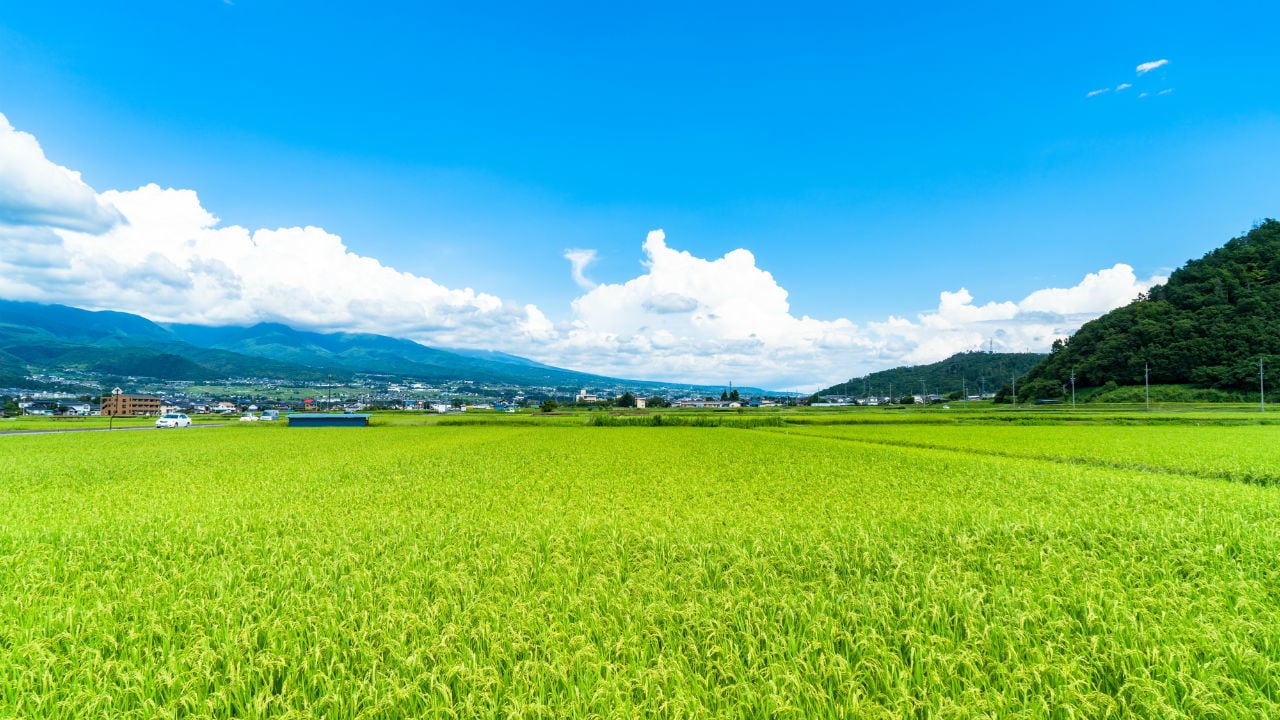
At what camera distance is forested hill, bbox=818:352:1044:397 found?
157m

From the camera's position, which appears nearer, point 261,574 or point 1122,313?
point 261,574

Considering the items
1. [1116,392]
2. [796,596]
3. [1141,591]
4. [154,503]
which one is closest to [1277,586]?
[1141,591]

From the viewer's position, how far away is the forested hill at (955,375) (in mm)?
157375

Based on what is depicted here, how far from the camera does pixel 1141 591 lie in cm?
602

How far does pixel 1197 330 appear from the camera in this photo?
82750mm

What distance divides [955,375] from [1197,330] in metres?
88.8

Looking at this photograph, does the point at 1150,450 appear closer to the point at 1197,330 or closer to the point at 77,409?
the point at 1197,330

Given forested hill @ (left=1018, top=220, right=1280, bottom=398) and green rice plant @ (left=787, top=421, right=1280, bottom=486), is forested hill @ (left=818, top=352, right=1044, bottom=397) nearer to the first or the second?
forested hill @ (left=1018, top=220, right=1280, bottom=398)

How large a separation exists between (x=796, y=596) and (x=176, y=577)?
26.3 feet

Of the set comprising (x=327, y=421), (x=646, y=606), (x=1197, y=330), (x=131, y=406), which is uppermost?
(x=1197, y=330)

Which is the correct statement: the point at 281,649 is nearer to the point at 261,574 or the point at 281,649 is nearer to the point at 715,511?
the point at 261,574

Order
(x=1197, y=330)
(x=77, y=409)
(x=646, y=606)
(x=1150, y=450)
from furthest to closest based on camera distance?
(x=77, y=409)
(x=1197, y=330)
(x=1150, y=450)
(x=646, y=606)

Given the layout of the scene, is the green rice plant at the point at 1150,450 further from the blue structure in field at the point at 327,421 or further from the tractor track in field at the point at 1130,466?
the blue structure in field at the point at 327,421

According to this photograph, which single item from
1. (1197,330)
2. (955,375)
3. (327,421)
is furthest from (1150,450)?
(955,375)
